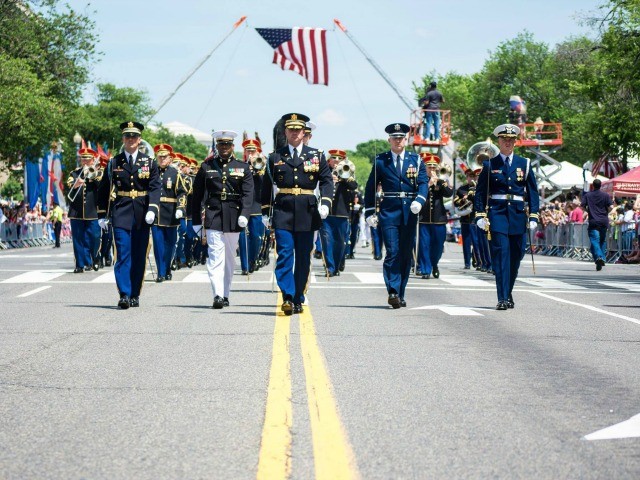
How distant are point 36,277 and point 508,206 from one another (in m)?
9.61

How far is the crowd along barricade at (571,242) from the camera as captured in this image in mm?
33344

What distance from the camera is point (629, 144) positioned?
3481 cm

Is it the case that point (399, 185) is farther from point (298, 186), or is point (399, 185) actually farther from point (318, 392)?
point (318, 392)

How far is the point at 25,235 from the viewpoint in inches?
1853

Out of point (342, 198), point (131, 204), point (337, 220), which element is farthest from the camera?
point (342, 198)

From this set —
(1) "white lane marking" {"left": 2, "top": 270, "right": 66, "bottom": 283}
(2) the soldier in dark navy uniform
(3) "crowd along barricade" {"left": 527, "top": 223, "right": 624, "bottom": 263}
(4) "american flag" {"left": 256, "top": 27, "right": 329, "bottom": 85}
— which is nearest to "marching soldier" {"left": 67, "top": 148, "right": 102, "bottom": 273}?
(1) "white lane marking" {"left": 2, "top": 270, "right": 66, "bottom": 283}

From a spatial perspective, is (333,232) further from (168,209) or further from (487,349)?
(487,349)

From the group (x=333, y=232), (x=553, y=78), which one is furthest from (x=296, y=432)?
(x=553, y=78)

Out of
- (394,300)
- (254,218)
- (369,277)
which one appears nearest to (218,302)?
(394,300)

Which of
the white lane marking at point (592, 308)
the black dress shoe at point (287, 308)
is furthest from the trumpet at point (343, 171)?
the black dress shoe at point (287, 308)

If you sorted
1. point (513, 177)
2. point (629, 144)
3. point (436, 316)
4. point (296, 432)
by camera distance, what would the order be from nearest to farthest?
point (296, 432) → point (436, 316) → point (513, 177) → point (629, 144)

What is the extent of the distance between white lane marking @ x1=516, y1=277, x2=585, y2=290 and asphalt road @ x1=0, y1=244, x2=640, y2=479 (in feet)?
17.2

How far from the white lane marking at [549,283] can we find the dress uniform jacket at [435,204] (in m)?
1.94

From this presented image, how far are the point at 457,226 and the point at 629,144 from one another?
2861cm
